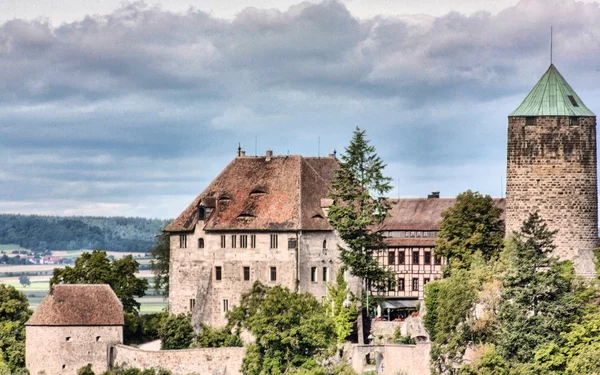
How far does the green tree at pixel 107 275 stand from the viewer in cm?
9256

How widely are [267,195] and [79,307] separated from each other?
13.2 meters

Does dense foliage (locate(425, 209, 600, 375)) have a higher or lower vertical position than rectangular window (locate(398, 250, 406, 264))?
lower

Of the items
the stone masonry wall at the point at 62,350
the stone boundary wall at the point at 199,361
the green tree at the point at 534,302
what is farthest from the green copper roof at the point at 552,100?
the stone masonry wall at the point at 62,350

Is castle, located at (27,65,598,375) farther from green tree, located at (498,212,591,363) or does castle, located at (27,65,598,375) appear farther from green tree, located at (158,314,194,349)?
green tree, located at (498,212,591,363)

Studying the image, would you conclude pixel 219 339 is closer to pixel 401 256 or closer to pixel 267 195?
pixel 267 195

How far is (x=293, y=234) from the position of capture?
88062 mm

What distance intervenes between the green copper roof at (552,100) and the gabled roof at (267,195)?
14478mm

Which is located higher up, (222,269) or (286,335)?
(222,269)

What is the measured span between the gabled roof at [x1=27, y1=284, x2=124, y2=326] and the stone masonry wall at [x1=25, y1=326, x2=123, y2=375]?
0.44 m

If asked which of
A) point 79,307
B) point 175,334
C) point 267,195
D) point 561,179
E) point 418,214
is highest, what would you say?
point 561,179

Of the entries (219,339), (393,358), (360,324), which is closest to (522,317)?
(393,358)

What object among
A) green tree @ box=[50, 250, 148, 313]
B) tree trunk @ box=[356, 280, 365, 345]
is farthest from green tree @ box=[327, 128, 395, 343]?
green tree @ box=[50, 250, 148, 313]

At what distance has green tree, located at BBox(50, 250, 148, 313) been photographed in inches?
3644

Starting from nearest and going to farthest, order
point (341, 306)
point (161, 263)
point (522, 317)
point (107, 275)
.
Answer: point (522, 317)
point (341, 306)
point (107, 275)
point (161, 263)
